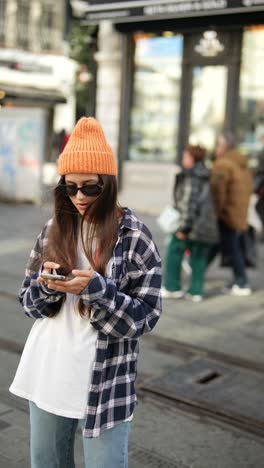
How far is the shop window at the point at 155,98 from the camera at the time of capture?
12.7 meters

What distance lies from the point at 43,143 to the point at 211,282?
693 cm

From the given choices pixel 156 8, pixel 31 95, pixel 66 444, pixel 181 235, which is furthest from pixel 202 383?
pixel 31 95

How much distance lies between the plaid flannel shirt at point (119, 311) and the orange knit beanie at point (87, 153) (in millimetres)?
209

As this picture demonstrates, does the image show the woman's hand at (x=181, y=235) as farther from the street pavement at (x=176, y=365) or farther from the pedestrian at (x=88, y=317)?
the pedestrian at (x=88, y=317)

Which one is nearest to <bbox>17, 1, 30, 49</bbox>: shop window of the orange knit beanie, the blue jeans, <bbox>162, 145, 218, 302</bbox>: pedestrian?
<bbox>162, 145, 218, 302</bbox>: pedestrian

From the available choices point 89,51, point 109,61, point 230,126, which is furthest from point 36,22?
point 230,126

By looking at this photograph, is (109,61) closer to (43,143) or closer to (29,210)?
(43,143)

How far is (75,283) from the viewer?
192cm

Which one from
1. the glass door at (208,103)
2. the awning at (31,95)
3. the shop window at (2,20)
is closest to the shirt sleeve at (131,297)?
the glass door at (208,103)

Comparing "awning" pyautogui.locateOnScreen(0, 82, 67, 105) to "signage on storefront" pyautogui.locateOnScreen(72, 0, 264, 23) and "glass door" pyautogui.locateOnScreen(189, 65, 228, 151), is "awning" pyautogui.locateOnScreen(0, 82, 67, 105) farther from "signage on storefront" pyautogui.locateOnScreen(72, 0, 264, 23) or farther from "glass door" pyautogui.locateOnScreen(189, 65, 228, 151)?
"glass door" pyautogui.locateOnScreen(189, 65, 228, 151)

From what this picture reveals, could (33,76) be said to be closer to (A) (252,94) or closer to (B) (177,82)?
(B) (177,82)

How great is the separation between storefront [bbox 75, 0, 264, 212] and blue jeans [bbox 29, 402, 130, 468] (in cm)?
946

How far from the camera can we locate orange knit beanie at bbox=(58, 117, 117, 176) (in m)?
2.17

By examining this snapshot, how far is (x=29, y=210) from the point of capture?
41.7 feet
